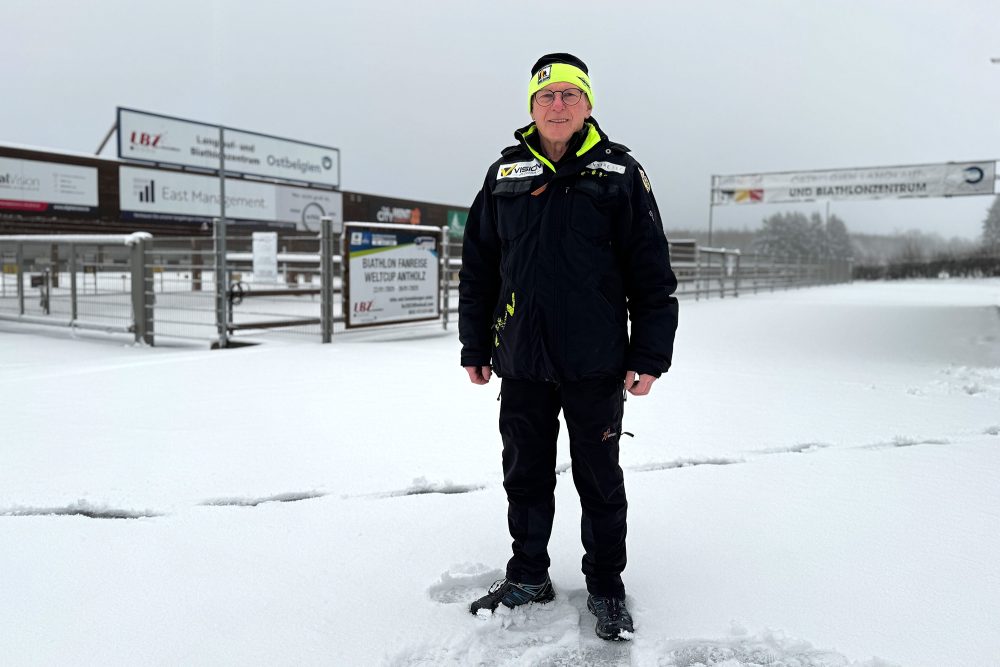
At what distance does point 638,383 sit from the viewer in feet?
6.65

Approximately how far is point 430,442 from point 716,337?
6.29m

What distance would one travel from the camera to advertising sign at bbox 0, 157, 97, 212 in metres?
18.4

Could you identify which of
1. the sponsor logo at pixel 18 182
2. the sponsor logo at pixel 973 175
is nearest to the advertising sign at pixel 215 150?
the sponsor logo at pixel 18 182

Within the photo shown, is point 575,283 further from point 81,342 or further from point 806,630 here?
point 81,342

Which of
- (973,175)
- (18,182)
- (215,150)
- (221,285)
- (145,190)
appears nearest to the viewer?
(221,285)

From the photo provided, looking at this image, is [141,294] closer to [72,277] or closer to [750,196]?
[72,277]

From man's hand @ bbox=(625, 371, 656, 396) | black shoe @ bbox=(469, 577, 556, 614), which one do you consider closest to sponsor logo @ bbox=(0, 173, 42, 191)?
black shoe @ bbox=(469, 577, 556, 614)

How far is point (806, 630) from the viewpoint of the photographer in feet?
6.41

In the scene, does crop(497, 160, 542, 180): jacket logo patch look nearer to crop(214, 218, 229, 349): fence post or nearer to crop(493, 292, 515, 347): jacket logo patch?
crop(493, 292, 515, 347): jacket logo patch

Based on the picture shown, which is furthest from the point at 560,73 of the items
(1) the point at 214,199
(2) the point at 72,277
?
(1) the point at 214,199

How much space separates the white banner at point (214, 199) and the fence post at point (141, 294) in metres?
13.2

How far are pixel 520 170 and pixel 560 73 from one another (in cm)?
28

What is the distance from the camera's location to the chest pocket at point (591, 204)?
197 cm

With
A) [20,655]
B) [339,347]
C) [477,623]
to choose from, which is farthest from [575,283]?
[339,347]
